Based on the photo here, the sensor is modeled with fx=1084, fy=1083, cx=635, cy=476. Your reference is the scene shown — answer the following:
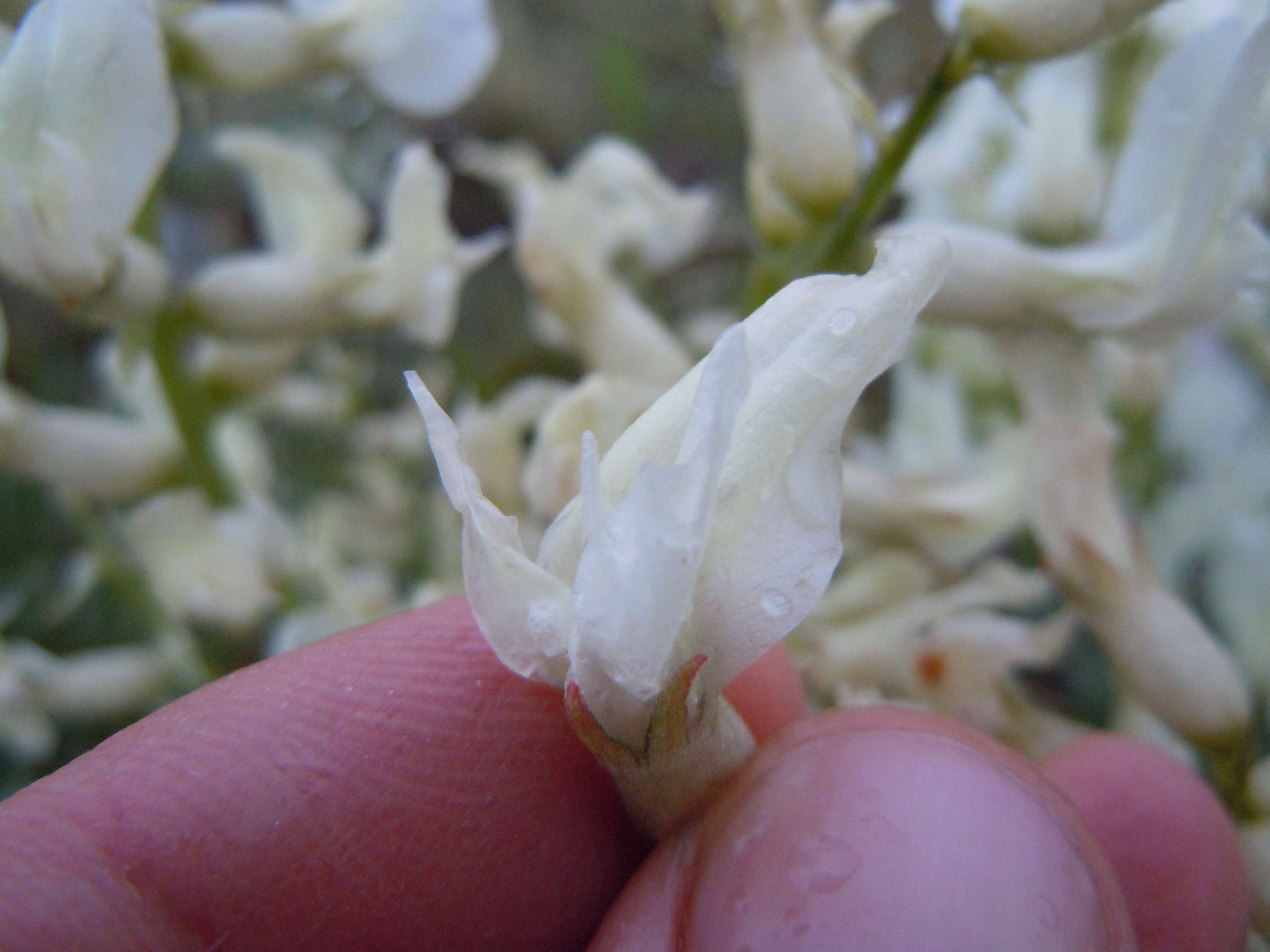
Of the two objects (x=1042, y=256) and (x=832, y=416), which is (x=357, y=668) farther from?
(x=1042, y=256)

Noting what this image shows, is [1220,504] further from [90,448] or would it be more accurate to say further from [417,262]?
[90,448]

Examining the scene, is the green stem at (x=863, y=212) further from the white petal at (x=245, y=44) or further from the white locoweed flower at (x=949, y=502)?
the white petal at (x=245, y=44)

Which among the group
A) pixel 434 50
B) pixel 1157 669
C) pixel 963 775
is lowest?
pixel 1157 669

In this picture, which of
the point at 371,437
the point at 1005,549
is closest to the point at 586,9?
the point at 371,437

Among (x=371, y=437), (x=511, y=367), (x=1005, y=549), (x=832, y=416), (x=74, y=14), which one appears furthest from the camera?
(x=511, y=367)

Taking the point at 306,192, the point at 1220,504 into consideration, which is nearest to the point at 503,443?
the point at 306,192

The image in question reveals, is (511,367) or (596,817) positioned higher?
(596,817)
